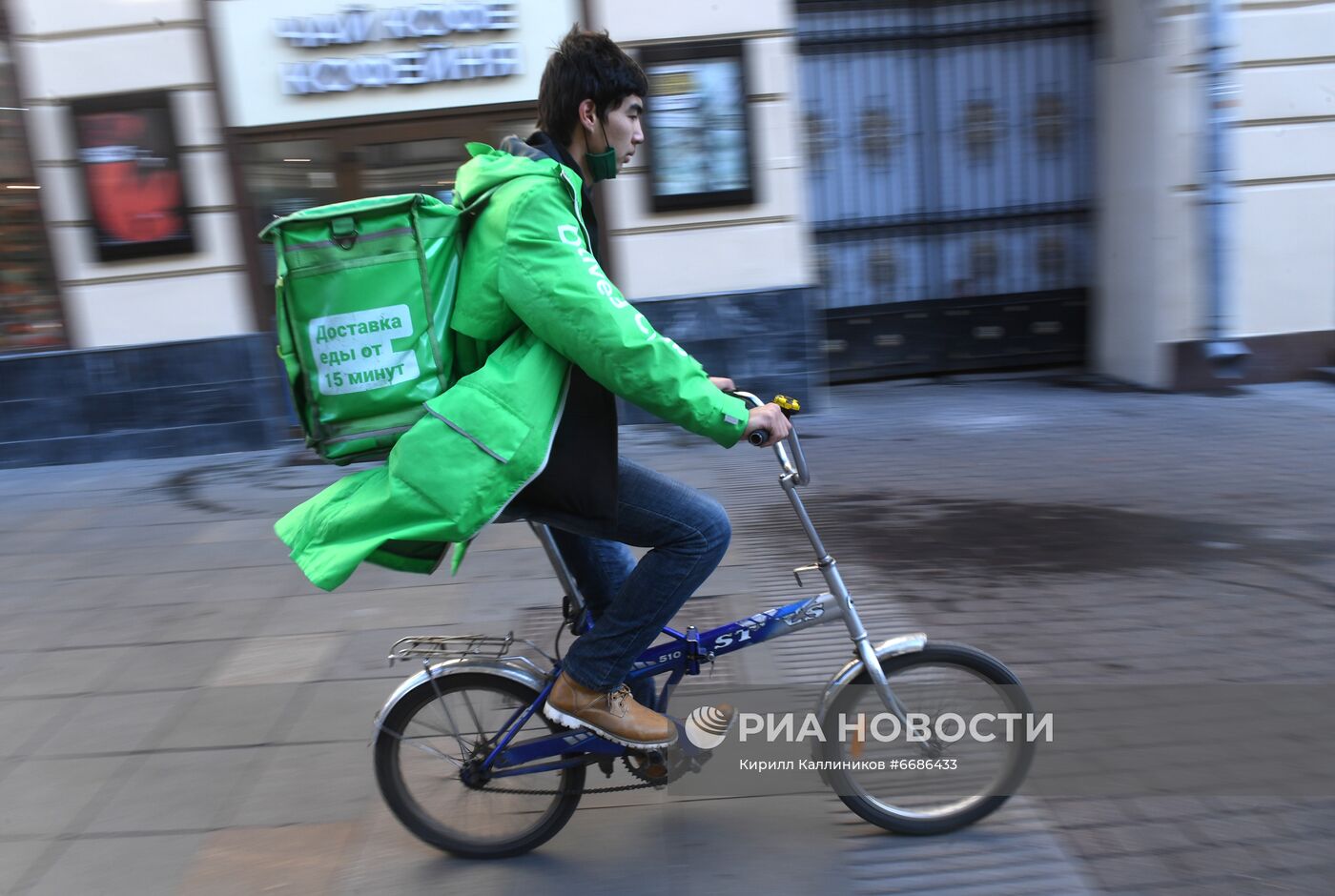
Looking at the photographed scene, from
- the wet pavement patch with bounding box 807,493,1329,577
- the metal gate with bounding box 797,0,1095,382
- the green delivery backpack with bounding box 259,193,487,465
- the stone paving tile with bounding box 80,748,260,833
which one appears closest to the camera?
the green delivery backpack with bounding box 259,193,487,465

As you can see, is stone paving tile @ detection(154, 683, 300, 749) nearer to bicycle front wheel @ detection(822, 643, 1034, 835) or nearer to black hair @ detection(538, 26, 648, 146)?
bicycle front wheel @ detection(822, 643, 1034, 835)

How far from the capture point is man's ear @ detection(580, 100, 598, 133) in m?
2.49

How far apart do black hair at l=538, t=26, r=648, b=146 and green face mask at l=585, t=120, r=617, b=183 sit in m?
0.06

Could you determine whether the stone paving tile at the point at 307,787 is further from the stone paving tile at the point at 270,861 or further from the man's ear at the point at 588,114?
the man's ear at the point at 588,114

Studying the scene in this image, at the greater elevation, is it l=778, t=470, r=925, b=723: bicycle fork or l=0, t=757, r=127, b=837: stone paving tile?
l=778, t=470, r=925, b=723: bicycle fork

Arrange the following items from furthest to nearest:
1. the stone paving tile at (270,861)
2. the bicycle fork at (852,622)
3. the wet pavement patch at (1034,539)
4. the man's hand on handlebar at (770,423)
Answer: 1. the wet pavement patch at (1034,539)
2. the stone paving tile at (270,861)
3. the bicycle fork at (852,622)
4. the man's hand on handlebar at (770,423)

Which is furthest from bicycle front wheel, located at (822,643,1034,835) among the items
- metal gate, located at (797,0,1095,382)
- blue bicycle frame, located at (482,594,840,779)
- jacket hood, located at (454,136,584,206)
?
metal gate, located at (797,0,1095,382)

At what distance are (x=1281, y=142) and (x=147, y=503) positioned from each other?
8018 millimetres

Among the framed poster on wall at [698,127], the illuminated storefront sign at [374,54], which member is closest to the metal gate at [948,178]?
the framed poster on wall at [698,127]

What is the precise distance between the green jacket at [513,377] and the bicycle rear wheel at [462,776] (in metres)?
0.51

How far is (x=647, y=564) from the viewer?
2596 mm

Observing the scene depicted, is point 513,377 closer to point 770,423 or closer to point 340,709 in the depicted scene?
point 770,423

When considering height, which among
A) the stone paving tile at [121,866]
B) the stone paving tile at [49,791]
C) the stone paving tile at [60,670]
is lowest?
the stone paving tile at [121,866]

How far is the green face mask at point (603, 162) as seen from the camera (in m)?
2.57
